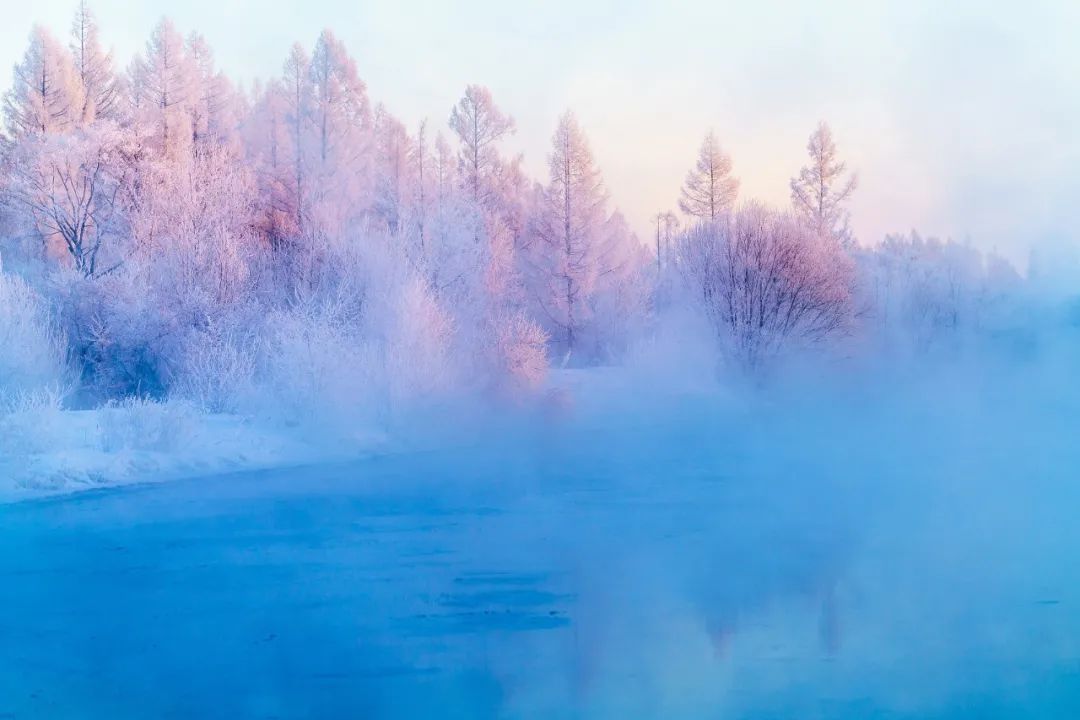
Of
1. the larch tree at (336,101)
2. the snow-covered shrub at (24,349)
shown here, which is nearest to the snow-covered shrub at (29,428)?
the snow-covered shrub at (24,349)

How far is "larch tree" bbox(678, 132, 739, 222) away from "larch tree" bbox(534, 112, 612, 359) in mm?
6468

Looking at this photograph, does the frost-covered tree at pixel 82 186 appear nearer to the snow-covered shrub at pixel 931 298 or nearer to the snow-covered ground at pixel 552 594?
the snow-covered ground at pixel 552 594

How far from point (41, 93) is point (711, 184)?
28404mm

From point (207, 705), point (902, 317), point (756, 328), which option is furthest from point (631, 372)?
point (207, 705)

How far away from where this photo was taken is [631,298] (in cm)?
4300

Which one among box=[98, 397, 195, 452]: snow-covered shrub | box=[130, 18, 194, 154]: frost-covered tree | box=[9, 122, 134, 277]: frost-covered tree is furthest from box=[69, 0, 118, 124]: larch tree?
box=[98, 397, 195, 452]: snow-covered shrub

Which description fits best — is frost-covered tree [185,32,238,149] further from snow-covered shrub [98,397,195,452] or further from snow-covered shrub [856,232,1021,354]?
snow-covered shrub [856,232,1021,354]

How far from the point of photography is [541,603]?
979 centimetres

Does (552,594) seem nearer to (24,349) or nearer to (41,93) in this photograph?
(24,349)

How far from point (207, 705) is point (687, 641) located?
3968mm

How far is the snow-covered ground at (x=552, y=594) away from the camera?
7348 millimetres

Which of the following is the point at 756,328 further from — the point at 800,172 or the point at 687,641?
the point at 687,641

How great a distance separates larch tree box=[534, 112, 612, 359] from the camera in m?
42.3

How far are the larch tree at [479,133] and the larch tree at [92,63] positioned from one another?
14.1 m
